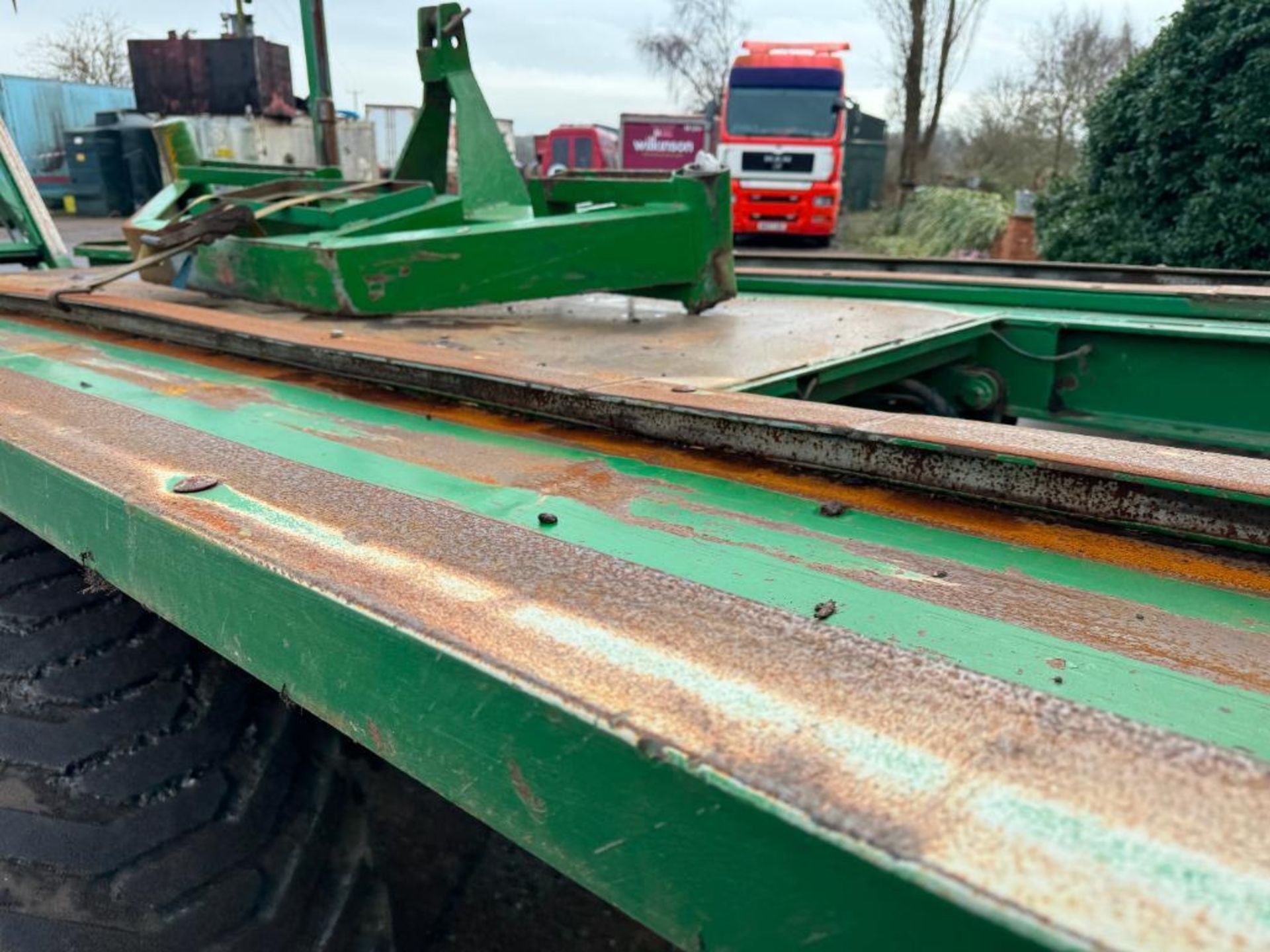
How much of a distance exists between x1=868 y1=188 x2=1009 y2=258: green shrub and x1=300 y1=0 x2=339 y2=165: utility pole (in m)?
10.4

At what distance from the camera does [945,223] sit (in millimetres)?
15398

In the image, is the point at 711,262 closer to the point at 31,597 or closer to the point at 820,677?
the point at 31,597

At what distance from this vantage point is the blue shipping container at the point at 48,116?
2120cm

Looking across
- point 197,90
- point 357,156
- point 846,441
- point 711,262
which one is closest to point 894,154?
point 357,156

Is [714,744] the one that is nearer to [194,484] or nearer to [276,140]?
[194,484]

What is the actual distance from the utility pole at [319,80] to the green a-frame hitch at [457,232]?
6.30 ft

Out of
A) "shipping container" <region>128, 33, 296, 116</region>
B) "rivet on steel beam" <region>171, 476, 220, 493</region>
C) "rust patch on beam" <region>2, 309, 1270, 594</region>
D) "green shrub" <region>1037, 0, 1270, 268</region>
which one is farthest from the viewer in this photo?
"shipping container" <region>128, 33, 296, 116</region>

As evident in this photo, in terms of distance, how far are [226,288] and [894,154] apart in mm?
22987

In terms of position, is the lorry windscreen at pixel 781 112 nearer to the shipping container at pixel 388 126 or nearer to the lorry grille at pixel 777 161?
the lorry grille at pixel 777 161

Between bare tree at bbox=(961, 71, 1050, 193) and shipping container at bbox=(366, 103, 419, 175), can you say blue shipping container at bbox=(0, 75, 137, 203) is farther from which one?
bare tree at bbox=(961, 71, 1050, 193)

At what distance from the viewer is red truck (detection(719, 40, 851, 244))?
15.5m

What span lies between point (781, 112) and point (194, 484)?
1580 cm

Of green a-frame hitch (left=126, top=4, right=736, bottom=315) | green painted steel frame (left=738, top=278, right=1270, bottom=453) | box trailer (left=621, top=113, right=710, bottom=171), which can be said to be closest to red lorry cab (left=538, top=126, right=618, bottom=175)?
box trailer (left=621, top=113, right=710, bottom=171)

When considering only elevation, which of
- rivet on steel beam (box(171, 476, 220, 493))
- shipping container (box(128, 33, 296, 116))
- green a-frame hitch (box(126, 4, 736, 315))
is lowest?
rivet on steel beam (box(171, 476, 220, 493))
